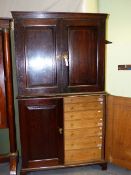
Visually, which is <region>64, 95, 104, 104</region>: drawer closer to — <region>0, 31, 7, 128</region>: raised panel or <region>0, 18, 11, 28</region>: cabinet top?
<region>0, 31, 7, 128</region>: raised panel

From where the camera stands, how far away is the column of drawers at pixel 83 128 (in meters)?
2.24

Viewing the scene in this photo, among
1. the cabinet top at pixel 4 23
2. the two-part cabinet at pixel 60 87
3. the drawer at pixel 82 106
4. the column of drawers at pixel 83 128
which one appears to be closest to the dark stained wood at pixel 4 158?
the two-part cabinet at pixel 60 87

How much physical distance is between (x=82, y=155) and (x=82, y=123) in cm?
37

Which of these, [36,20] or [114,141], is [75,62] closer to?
[36,20]

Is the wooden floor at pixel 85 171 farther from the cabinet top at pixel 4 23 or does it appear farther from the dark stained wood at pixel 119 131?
the cabinet top at pixel 4 23

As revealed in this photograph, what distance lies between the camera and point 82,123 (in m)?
2.28

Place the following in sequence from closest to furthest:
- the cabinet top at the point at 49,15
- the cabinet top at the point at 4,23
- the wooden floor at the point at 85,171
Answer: the cabinet top at the point at 49,15, the cabinet top at the point at 4,23, the wooden floor at the point at 85,171

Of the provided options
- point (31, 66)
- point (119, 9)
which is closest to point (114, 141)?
point (31, 66)

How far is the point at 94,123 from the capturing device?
2320mm

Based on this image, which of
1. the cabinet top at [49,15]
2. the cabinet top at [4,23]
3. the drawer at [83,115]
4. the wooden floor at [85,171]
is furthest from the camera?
the wooden floor at [85,171]

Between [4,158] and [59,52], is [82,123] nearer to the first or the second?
[59,52]

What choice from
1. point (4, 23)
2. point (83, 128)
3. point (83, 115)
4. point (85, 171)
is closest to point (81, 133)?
point (83, 128)

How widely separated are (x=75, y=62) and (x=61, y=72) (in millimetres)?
181

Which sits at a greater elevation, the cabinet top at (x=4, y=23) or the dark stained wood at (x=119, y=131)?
the cabinet top at (x=4, y=23)
